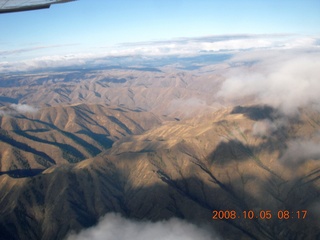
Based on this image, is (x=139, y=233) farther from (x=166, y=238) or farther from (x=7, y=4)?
(x=7, y=4)

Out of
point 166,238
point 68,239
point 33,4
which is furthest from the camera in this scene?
point 68,239

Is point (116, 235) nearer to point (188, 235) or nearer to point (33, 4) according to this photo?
point (188, 235)

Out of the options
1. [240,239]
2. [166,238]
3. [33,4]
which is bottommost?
[240,239]

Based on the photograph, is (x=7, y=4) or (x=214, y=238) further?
(x=214, y=238)

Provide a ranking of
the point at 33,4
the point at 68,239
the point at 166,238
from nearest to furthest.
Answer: the point at 33,4
the point at 166,238
the point at 68,239

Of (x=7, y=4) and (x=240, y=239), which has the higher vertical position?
(x=7, y=4)

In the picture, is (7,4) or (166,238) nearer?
(7,4)

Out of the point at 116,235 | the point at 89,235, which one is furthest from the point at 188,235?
the point at 89,235

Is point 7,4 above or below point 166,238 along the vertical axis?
above

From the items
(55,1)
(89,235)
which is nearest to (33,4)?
(55,1)
